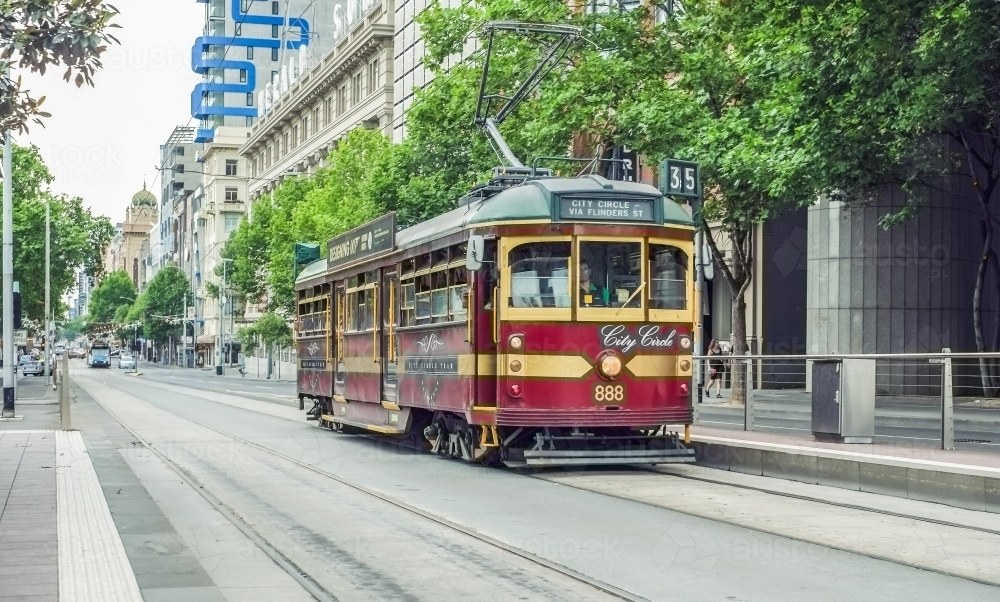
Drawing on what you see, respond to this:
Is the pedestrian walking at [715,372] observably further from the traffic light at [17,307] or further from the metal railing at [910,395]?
the traffic light at [17,307]

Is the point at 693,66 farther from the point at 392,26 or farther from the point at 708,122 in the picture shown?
the point at 392,26

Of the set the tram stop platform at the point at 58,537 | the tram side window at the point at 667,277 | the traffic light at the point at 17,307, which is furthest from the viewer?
the traffic light at the point at 17,307

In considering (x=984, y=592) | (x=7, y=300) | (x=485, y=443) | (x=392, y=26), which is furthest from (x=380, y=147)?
(x=984, y=592)

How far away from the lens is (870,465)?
1388 cm

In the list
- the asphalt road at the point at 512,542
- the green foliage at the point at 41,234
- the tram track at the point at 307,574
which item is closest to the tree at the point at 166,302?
the green foliage at the point at 41,234

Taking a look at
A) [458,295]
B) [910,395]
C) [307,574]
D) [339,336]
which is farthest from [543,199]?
[339,336]

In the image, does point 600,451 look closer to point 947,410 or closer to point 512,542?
point 947,410

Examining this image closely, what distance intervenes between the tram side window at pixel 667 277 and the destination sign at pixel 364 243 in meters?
4.83

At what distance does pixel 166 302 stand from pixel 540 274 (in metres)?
137

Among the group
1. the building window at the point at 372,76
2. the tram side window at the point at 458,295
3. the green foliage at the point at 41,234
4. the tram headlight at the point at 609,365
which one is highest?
the building window at the point at 372,76

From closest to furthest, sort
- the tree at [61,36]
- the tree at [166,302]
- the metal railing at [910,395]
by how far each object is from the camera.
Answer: the tree at [61,36] < the metal railing at [910,395] < the tree at [166,302]

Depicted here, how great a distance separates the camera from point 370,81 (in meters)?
72.5

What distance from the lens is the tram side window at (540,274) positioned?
15.5 m

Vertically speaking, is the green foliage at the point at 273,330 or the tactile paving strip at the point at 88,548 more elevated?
the green foliage at the point at 273,330
